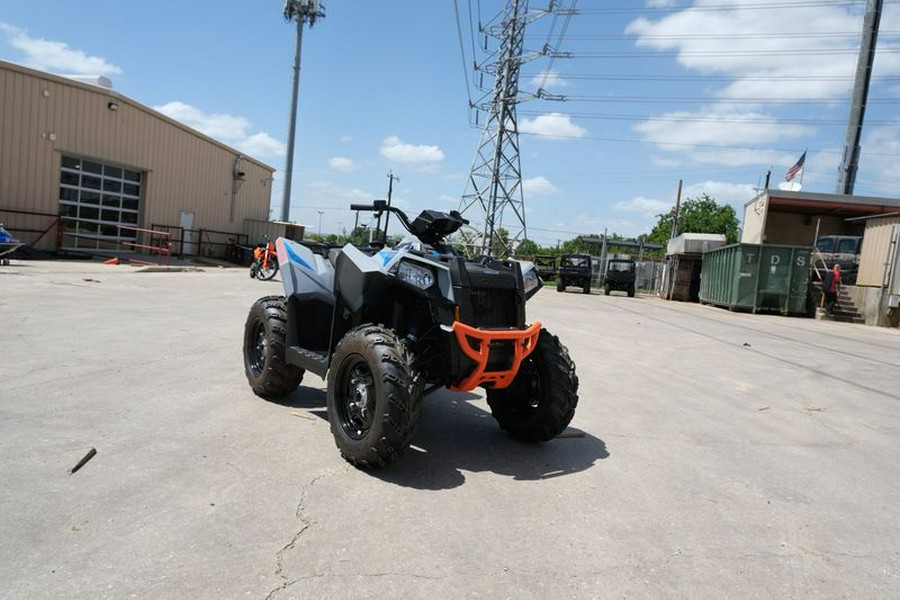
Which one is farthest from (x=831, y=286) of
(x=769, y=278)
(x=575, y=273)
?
(x=575, y=273)

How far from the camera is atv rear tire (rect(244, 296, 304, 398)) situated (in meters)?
5.34

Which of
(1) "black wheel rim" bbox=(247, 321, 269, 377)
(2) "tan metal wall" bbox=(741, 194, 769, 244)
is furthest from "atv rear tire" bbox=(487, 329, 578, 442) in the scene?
(2) "tan metal wall" bbox=(741, 194, 769, 244)

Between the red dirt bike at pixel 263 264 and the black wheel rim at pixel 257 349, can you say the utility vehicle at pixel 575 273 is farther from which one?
the black wheel rim at pixel 257 349

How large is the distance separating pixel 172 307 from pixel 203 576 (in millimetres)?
9116

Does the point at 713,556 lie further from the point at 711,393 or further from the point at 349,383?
the point at 711,393

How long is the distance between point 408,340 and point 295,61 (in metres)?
30.6

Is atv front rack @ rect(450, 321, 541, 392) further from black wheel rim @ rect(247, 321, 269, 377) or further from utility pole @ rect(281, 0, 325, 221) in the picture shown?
utility pole @ rect(281, 0, 325, 221)

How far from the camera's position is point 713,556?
322cm

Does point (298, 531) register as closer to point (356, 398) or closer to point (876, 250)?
point (356, 398)

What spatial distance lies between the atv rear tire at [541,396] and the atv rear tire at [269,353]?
1.80 meters

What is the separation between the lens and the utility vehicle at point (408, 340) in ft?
12.8

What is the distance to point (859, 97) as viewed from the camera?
3388cm

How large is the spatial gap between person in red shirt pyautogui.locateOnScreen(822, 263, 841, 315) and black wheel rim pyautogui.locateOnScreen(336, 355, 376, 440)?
23697 millimetres

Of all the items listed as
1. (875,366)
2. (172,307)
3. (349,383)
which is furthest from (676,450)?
(172,307)
